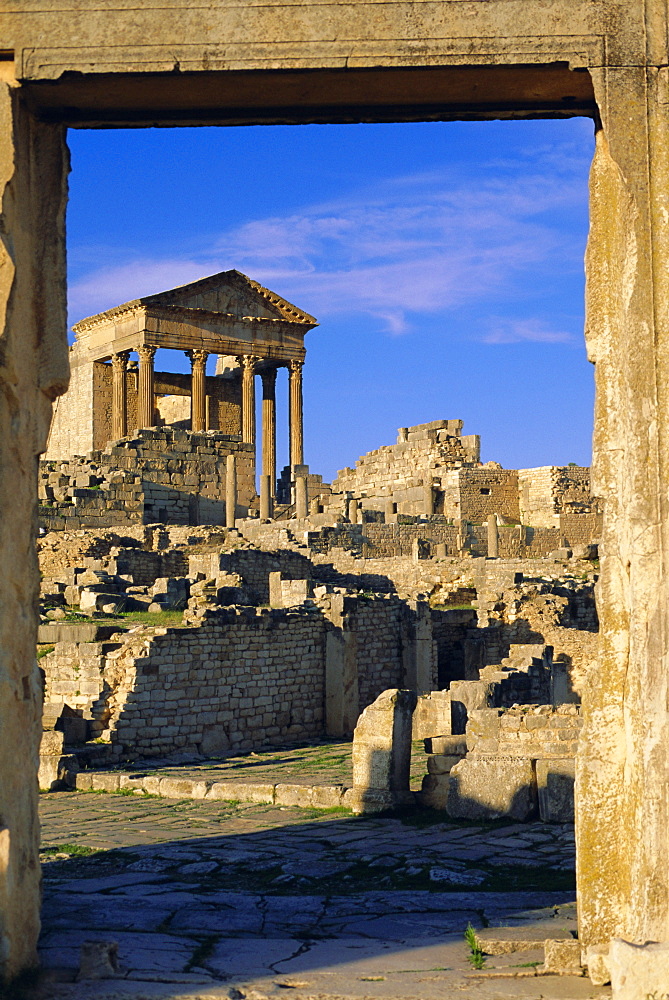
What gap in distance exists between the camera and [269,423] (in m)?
45.9

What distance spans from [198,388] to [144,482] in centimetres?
1200

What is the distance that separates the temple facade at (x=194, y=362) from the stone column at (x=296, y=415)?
4cm

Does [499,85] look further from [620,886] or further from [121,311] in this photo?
[121,311]

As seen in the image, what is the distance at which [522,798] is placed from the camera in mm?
9117

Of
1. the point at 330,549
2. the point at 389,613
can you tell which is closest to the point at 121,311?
the point at 330,549

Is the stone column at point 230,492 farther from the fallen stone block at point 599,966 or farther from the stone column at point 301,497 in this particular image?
the fallen stone block at point 599,966

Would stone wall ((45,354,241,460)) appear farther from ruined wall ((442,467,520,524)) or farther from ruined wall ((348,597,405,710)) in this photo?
ruined wall ((348,597,405,710))

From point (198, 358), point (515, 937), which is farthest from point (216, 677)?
point (198, 358)

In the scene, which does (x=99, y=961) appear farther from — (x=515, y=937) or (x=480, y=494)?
(x=480, y=494)

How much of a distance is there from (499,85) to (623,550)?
1.97m

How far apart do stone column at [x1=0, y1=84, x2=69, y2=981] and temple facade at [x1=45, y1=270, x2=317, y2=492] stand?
3681cm

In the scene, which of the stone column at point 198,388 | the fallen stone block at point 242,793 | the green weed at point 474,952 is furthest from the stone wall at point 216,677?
the stone column at point 198,388

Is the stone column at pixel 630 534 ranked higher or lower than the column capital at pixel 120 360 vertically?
lower

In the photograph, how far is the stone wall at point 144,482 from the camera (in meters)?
29.7
